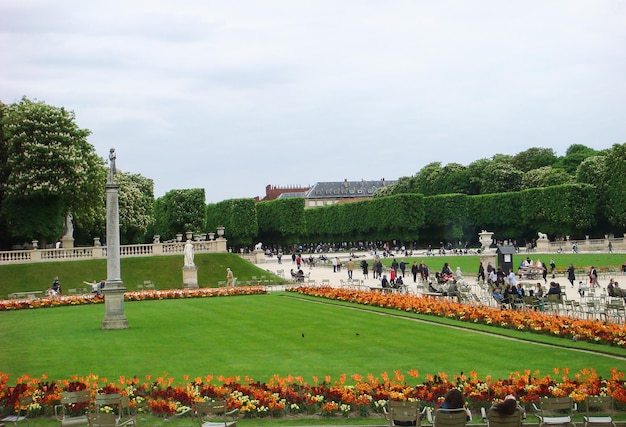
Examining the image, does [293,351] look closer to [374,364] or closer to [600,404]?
[374,364]

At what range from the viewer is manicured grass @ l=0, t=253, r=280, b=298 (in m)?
44.4

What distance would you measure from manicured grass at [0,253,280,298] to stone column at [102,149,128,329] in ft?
65.0

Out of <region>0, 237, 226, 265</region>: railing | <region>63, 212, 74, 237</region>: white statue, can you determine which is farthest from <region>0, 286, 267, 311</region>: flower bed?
<region>63, 212, 74, 237</region>: white statue

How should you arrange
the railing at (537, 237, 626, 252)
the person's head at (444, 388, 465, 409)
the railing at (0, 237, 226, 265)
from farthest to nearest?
the railing at (537, 237, 626, 252)
the railing at (0, 237, 226, 265)
the person's head at (444, 388, 465, 409)

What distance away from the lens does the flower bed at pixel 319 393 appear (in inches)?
487

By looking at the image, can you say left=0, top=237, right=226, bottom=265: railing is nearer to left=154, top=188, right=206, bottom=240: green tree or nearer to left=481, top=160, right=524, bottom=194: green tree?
left=154, top=188, right=206, bottom=240: green tree

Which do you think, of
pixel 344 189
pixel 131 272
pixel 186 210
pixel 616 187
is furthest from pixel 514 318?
pixel 344 189

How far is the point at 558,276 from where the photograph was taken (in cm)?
4347

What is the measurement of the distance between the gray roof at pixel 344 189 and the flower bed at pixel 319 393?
497 ft

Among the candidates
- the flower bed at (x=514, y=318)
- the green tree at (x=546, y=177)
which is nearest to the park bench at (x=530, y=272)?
the flower bed at (x=514, y=318)

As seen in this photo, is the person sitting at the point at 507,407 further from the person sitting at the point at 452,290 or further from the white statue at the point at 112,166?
the person sitting at the point at 452,290

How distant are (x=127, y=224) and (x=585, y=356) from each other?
6875 centimetres

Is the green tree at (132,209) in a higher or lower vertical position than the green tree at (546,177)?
lower

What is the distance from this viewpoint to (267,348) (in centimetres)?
1894
